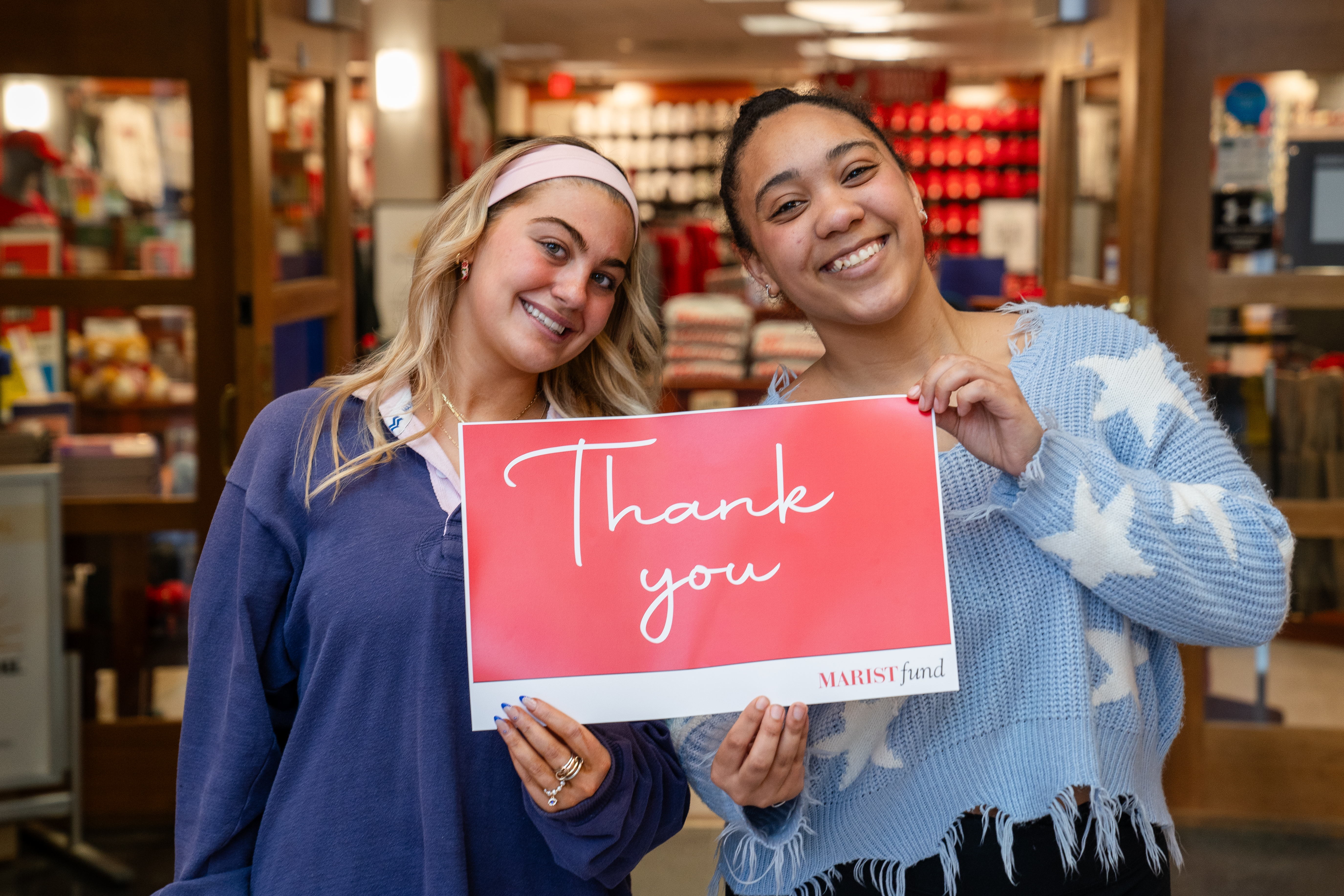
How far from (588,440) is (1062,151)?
9.63 feet

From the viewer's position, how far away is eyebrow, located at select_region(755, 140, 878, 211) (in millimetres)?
1350

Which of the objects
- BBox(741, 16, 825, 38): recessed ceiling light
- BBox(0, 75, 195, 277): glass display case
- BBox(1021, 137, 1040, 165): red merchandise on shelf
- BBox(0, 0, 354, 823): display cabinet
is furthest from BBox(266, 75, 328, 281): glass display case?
BBox(1021, 137, 1040, 165): red merchandise on shelf

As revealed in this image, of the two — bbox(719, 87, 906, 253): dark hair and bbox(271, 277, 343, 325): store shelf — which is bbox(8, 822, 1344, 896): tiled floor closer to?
bbox(271, 277, 343, 325): store shelf

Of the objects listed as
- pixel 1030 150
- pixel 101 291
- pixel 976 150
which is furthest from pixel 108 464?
pixel 1030 150

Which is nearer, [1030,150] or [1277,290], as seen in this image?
[1277,290]

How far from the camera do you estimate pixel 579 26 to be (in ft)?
32.0

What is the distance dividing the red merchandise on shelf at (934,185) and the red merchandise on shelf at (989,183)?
0.40 m

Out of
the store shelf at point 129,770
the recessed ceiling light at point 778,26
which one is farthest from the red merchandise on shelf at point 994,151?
the store shelf at point 129,770

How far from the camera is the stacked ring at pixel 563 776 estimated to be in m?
1.21

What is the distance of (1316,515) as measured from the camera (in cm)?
342

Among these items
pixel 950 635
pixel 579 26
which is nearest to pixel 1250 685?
pixel 950 635

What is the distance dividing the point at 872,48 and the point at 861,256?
34.6 ft

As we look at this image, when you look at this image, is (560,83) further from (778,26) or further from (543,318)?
(543,318)

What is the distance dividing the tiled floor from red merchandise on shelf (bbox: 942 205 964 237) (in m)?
9.38
